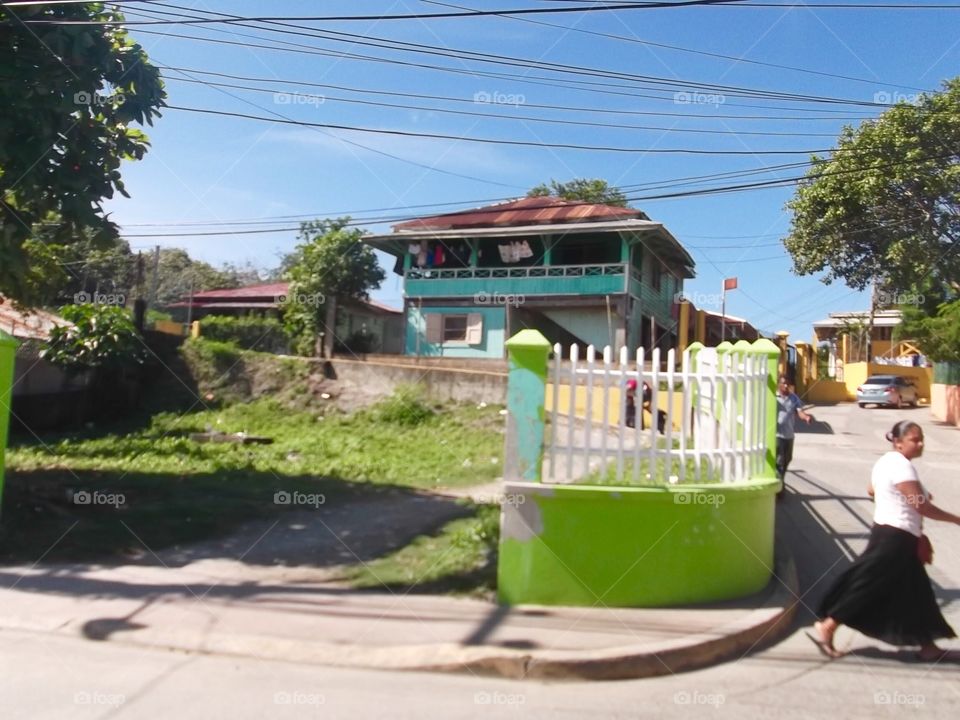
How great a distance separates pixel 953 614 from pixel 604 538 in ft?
9.05

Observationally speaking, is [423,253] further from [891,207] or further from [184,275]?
[184,275]

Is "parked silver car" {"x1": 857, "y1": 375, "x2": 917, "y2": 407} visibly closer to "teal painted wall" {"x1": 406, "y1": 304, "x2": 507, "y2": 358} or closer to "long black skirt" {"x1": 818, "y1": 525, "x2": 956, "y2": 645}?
"teal painted wall" {"x1": 406, "y1": 304, "x2": 507, "y2": 358}

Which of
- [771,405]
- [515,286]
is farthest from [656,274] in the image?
[771,405]

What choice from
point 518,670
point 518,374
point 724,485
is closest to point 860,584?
point 724,485

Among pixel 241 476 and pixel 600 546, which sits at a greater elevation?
pixel 600 546

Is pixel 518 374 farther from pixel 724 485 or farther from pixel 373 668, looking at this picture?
pixel 373 668

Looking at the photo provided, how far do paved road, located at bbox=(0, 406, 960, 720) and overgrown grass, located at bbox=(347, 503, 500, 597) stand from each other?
1.40 m

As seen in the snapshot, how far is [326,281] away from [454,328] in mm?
4592

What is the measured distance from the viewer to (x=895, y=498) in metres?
5.01

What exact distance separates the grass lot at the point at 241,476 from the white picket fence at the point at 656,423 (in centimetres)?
131

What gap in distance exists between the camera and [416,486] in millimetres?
10109

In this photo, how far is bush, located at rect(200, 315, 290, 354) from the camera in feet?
75.3

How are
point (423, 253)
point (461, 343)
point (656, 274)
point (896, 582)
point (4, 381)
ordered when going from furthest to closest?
point (656, 274)
point (423, 253)
point (461, 343)
point (4, 381)
point (896, 582)

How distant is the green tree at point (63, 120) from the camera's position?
325 inches
